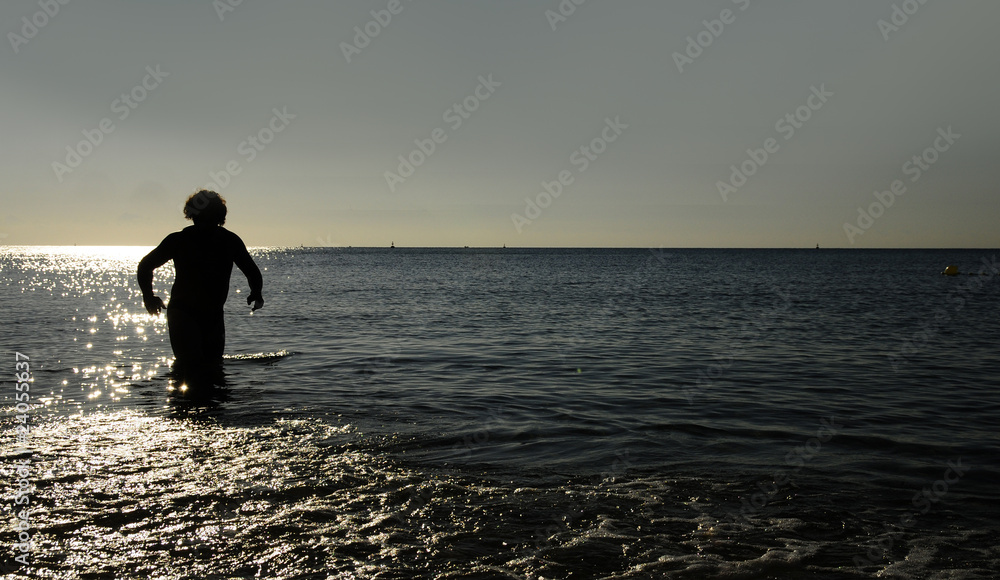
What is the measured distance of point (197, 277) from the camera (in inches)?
352

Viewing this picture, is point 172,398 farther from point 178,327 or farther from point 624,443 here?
point 624,443

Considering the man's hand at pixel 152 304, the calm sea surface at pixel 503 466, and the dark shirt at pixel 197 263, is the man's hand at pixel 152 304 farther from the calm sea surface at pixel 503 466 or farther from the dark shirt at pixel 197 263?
the calm sea surface at pixel 503 466

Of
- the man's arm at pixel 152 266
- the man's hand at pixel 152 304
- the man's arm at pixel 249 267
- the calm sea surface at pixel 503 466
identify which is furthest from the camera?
the man's arm at pixel 249 267

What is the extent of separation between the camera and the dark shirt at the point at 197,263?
8.78 metres

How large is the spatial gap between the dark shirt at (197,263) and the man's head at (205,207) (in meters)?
0.11

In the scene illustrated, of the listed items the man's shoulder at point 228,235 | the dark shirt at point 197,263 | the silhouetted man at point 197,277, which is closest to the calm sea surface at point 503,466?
the silhouetted man at point 197,277

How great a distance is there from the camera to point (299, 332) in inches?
714

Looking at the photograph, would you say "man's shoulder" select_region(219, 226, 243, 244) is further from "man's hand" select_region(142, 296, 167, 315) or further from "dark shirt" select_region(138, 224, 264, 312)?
"man's hand" select_region(142, 296, 167, 315)

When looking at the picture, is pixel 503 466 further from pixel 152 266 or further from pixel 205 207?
pixel 152 266

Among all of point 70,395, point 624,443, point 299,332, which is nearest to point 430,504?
point 624,443

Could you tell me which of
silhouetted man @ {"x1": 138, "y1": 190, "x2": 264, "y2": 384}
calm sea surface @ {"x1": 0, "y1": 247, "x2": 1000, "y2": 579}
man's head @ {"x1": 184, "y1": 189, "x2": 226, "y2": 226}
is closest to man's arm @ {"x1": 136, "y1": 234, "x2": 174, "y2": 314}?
silhouetted man @ {"x1": 138, "y1": 190, "x2": 264, "y2": 384}

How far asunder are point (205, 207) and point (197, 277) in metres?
0.98

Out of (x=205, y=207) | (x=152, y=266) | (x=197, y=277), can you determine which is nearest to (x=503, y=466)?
(x=197, y=277)

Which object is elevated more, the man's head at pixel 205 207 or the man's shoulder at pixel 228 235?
the man's head at pixel 205 207
